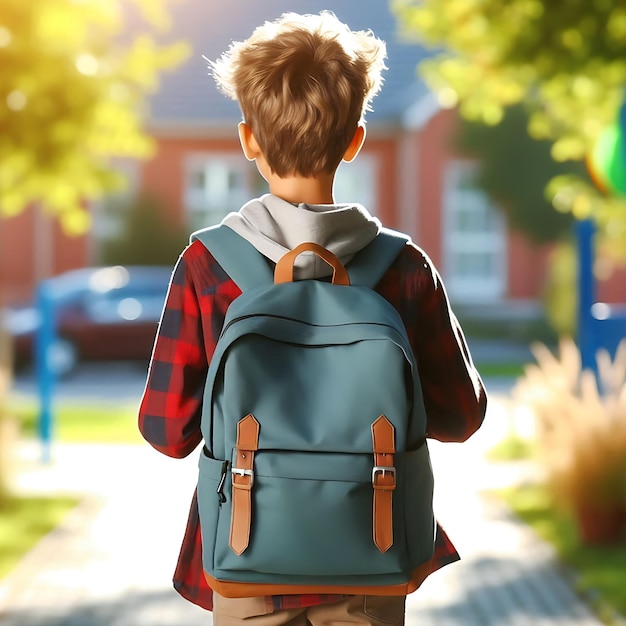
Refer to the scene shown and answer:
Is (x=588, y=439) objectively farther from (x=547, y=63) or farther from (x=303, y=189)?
(x=303, y=189)

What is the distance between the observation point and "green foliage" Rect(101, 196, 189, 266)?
76.1 ft

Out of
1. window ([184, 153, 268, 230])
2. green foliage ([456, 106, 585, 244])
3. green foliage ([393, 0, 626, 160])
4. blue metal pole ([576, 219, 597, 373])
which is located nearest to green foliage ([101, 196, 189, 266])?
window ([184, 153, 268, 230])

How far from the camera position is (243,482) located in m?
1.98

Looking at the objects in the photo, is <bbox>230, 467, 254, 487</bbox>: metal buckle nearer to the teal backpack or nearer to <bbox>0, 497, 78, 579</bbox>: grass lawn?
the teal backpack

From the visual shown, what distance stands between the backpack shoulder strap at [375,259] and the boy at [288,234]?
0.02m

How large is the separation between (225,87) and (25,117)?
18.5 ft

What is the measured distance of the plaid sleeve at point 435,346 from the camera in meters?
2.17

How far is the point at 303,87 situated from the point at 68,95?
5815 mm

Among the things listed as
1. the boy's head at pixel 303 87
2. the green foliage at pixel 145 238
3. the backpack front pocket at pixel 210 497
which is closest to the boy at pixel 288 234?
the boy's head at pixel 303 87

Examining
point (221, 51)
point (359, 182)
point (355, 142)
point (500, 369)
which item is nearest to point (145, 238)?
point (359, 182)

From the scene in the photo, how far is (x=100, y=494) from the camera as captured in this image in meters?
8.47

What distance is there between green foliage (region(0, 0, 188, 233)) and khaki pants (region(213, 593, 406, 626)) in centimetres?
553

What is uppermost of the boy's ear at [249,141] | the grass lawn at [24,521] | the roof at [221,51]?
the roof at [221,51]

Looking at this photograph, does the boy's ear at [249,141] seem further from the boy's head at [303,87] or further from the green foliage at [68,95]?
the green foliage at [68,95]
